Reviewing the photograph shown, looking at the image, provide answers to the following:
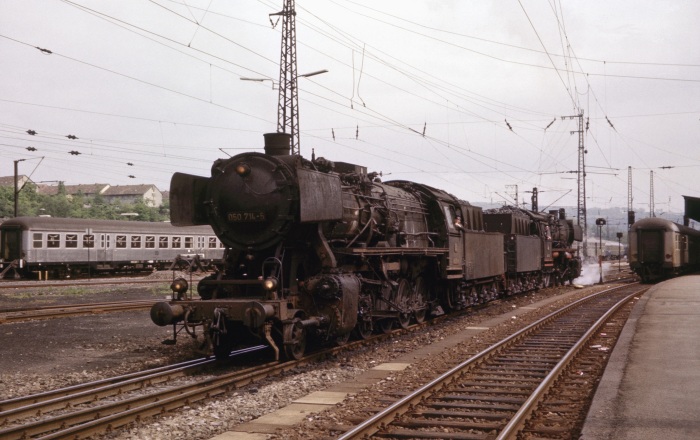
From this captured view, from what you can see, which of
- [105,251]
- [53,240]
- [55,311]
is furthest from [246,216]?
[105,251]

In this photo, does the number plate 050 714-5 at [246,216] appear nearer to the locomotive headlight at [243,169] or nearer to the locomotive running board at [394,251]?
the locomotive headlight at [243,169]

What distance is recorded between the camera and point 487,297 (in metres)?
21.4

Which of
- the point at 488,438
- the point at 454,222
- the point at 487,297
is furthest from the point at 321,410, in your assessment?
the point at 487,297

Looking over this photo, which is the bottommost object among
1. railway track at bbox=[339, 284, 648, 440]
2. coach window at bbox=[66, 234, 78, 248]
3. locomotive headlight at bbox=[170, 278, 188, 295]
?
railway track at bbox=[339, 284, 648, 440]

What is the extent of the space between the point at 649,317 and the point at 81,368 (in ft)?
41.3

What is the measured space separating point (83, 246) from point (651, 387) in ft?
106

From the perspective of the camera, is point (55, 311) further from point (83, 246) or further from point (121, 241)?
point (121, 241)

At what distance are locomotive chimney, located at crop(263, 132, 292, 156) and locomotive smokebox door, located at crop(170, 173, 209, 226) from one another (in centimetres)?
129

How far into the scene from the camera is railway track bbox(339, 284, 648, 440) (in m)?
6.69

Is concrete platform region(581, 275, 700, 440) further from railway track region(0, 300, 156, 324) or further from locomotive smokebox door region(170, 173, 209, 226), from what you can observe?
railway track region(0, 300, 156, 324)

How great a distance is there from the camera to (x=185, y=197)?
38.5 ft

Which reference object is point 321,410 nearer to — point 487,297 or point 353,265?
point 353,265

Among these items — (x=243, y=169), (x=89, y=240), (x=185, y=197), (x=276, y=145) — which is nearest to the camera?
(x=243, y=169)

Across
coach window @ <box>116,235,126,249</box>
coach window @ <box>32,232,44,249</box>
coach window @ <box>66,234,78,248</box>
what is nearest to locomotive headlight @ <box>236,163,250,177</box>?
coach window @ <box>32,232,44,249</box>
